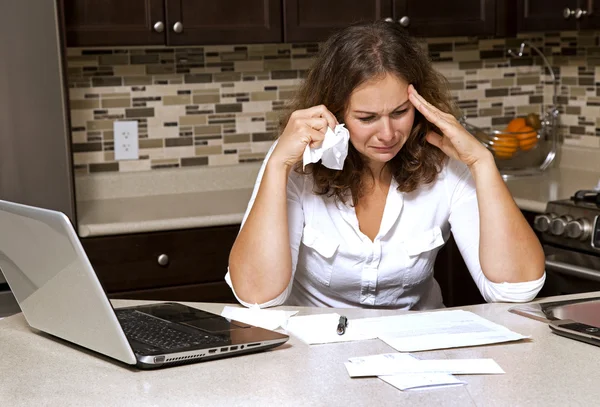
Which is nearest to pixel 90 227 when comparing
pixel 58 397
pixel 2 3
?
pixel 2 3

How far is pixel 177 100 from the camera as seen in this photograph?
371 cm

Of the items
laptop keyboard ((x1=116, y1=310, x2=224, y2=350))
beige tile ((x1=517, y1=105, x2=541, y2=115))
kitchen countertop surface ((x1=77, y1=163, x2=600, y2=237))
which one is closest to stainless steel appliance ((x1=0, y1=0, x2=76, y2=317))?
kitchen countertop surface ((x1=77, y1=163, x2=600, y2=237))

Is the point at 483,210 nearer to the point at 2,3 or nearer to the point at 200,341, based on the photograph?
the point at 200,341

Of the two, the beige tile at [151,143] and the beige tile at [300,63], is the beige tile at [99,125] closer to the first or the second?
the beige tile at [151,143]

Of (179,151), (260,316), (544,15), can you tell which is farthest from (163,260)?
(544,15)

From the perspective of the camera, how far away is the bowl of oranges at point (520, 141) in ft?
12.5

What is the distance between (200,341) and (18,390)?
333 millimetres

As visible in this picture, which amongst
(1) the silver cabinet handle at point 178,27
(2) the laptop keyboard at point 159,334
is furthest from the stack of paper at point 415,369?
(1) the silver cabinet handle at point 178,27

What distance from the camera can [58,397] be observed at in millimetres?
1512

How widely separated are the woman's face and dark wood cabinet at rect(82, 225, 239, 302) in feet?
3.47

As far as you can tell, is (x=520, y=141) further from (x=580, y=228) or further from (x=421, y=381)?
(x=421, y=381)

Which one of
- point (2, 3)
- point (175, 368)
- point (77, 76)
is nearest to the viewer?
point (175, 368)

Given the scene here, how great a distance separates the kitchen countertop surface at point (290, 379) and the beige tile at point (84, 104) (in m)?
1.87

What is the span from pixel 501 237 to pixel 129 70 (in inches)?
75.8
